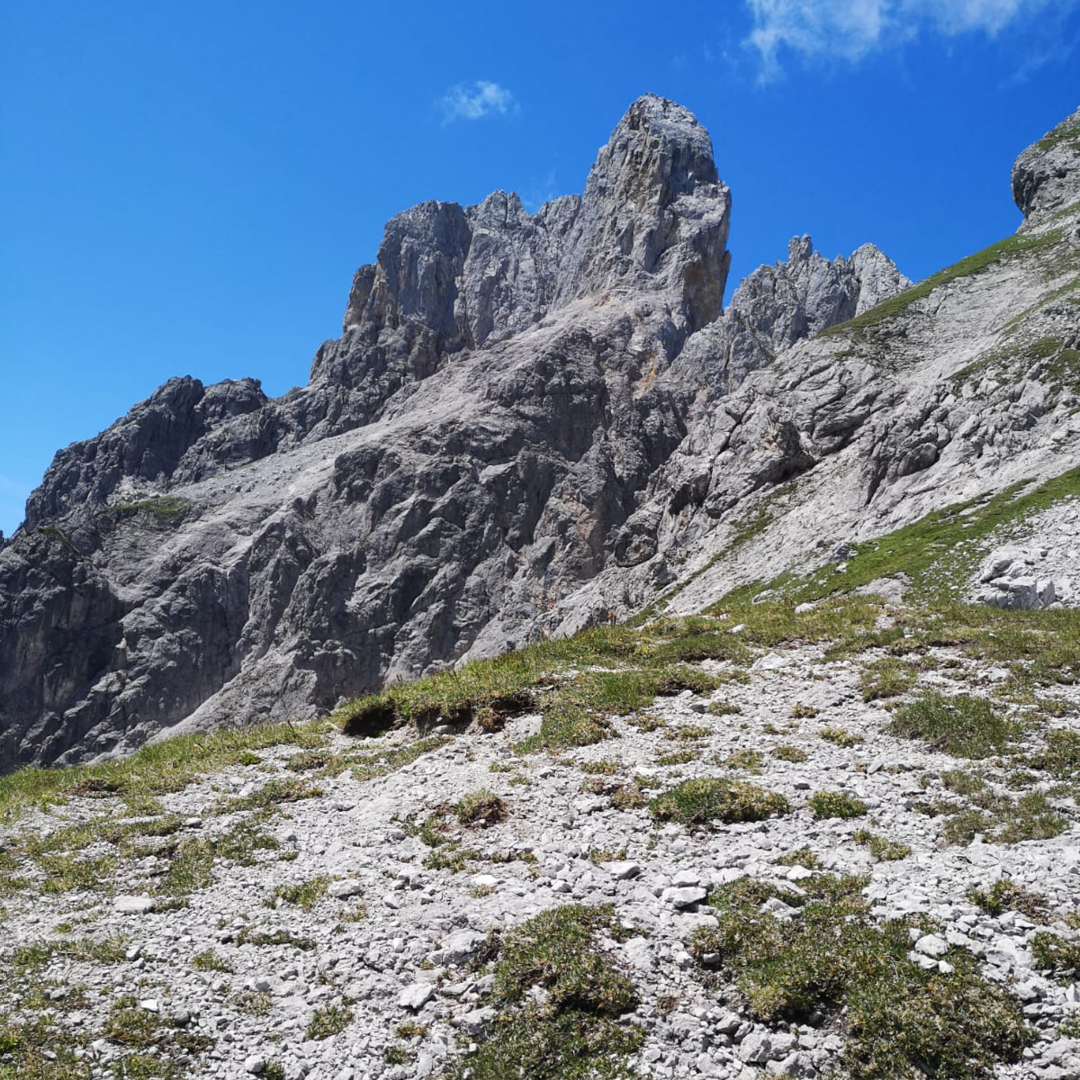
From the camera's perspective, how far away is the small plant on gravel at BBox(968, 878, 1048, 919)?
1024 cm

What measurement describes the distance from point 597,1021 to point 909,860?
212 inches

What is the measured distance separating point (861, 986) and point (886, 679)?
11.1 metres

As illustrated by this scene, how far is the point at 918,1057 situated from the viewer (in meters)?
8.48

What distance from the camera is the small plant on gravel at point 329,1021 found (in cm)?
1009

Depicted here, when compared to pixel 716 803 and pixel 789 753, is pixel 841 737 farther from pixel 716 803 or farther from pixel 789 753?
pixel 716 803

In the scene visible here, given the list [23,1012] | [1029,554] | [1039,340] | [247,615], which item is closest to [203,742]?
[23,1012]

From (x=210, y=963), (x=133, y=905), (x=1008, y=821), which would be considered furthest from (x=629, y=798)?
(x=133, y=905)

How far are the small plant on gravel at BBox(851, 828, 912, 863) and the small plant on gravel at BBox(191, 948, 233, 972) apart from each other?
9.71 m

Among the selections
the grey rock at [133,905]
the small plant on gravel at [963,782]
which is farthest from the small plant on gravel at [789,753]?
the grey rock at [133,905]

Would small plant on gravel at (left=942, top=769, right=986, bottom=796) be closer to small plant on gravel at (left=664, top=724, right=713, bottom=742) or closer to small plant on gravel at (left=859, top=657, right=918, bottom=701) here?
small plant on gravel at (left=859, top=657, right=918, bottom=701)

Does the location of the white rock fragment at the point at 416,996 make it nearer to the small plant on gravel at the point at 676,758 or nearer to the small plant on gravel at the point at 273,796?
the small plant on gravel at the point at 676,758

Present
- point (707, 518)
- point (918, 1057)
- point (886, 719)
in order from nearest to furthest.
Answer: point (918, 1057) < point (886, 719) < point (707, 518)

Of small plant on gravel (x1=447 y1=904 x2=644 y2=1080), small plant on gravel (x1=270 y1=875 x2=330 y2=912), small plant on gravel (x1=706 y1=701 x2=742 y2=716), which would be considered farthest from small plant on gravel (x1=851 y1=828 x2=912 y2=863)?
small plant on gravel (x1=270 y1=875 x2=330 y2=912)

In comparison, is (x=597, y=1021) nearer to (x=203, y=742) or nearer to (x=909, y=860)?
(x=909, y=860)
